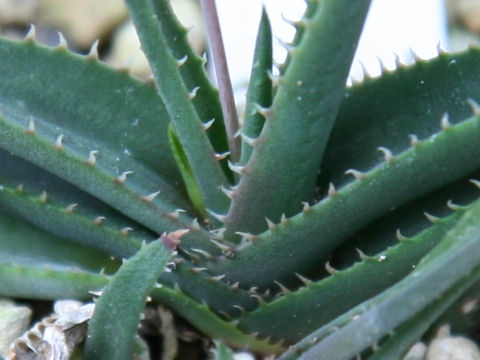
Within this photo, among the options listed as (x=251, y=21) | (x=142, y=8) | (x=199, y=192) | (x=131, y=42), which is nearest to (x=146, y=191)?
(x=199, y=192)

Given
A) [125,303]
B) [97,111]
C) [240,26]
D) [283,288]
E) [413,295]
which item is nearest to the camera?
[413,295]

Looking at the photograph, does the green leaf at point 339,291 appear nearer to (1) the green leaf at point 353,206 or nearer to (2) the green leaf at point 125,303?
(1) the green leaf at point 353,206

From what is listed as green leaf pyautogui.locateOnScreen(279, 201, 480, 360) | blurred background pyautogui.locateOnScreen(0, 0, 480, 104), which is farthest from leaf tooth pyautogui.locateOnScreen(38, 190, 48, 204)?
blurred background pyautogui.locateOnScreen(0, 0, 480, 104)

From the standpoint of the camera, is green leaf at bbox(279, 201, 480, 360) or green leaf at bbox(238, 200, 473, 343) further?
green leaf at bbox(238, 200, 473, 343)

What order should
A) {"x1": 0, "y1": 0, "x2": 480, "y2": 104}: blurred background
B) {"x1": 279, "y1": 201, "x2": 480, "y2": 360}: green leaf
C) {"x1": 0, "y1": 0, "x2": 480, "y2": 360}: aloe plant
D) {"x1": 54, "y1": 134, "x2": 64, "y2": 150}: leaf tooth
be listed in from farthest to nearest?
{"x1": 0, "y1": 0, "x2": 480, "y2": 104}: blurred background < {"x1": 54, "y1": 134, "x2": 64, "y2": 150}: leaf tooth < {"x1": 0, "y1": 0, "x2": 480, "y2": 360}: aloe plant < {"x1": 279, "y1": 201, "x2": 480, "y2": 360}: green leaf

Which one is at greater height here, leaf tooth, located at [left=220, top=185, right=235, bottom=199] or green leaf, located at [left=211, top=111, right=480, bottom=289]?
leaf tooth, located at [left=220, top=185, right=235, bottom=199]

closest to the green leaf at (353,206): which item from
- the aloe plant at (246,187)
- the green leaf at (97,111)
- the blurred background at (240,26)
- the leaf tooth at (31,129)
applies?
the aloe plant at (246,187)

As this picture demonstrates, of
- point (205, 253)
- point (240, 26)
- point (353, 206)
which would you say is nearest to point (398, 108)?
point (353, 206)

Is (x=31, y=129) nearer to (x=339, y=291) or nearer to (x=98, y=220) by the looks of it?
(x=98, y=220)

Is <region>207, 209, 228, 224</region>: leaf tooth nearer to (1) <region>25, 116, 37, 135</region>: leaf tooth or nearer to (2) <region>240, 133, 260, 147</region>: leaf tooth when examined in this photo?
(2) <region>240, 133, 260, 147</region>: leaf tooth
